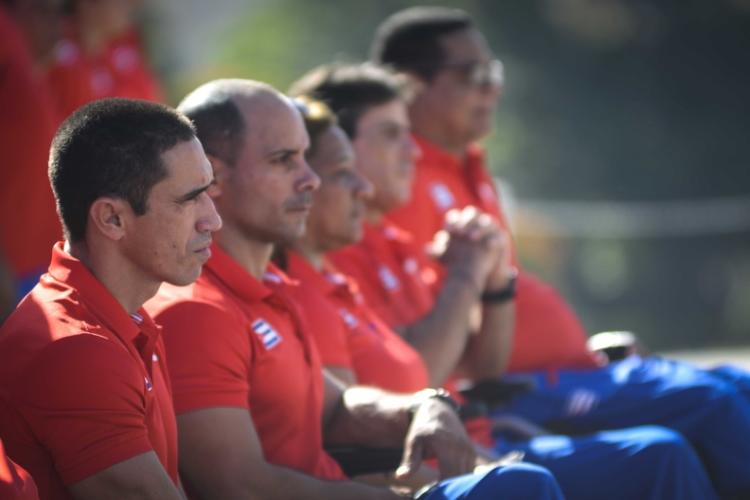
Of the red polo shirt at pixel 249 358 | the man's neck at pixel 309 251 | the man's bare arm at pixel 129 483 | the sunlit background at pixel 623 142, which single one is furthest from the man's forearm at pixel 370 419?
the sunlit background at pixel 623 142

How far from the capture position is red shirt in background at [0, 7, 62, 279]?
504 centimetres

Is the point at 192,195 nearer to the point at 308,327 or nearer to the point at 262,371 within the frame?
the point at 262,371

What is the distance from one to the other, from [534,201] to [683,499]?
915 cm

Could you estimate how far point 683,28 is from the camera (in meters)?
13.1

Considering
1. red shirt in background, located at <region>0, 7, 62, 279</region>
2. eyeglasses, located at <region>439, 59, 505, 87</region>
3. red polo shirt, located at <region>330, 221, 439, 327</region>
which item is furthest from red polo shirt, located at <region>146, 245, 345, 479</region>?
eyeglasses, located at <region>439, 59, 505, 87</region>

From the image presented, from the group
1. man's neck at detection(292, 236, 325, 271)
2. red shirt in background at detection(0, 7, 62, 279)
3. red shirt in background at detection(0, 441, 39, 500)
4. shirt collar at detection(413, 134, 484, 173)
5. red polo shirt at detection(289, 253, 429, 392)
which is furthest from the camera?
shirt collar at detection(413, 134, 484, 173)

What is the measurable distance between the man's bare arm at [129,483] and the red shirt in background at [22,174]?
276 cm

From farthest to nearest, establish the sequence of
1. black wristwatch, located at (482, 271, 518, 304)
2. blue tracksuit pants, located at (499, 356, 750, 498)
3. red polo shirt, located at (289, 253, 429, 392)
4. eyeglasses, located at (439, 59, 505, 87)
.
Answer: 1. eyeglasses, located at (439, 59, 505, 87)
2. black wristwatch, located at (482, 271, 518, 304)
3. blue tracksuit pants, located at (499, 356, 750, 498)
4. red polo shirt, located at (289, 253, 429, 392)

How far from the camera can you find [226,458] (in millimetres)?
2887

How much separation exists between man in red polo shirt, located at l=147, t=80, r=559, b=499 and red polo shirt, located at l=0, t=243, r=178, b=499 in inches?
15.8

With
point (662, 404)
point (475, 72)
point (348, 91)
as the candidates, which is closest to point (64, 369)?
point (348, 91)

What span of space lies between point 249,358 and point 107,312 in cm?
56

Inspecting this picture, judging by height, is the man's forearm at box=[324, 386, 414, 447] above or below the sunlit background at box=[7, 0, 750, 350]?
above

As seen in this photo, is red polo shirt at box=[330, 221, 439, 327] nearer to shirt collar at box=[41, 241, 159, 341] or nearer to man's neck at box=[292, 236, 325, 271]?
man's neck at box=[292, 236, 325, 271]
